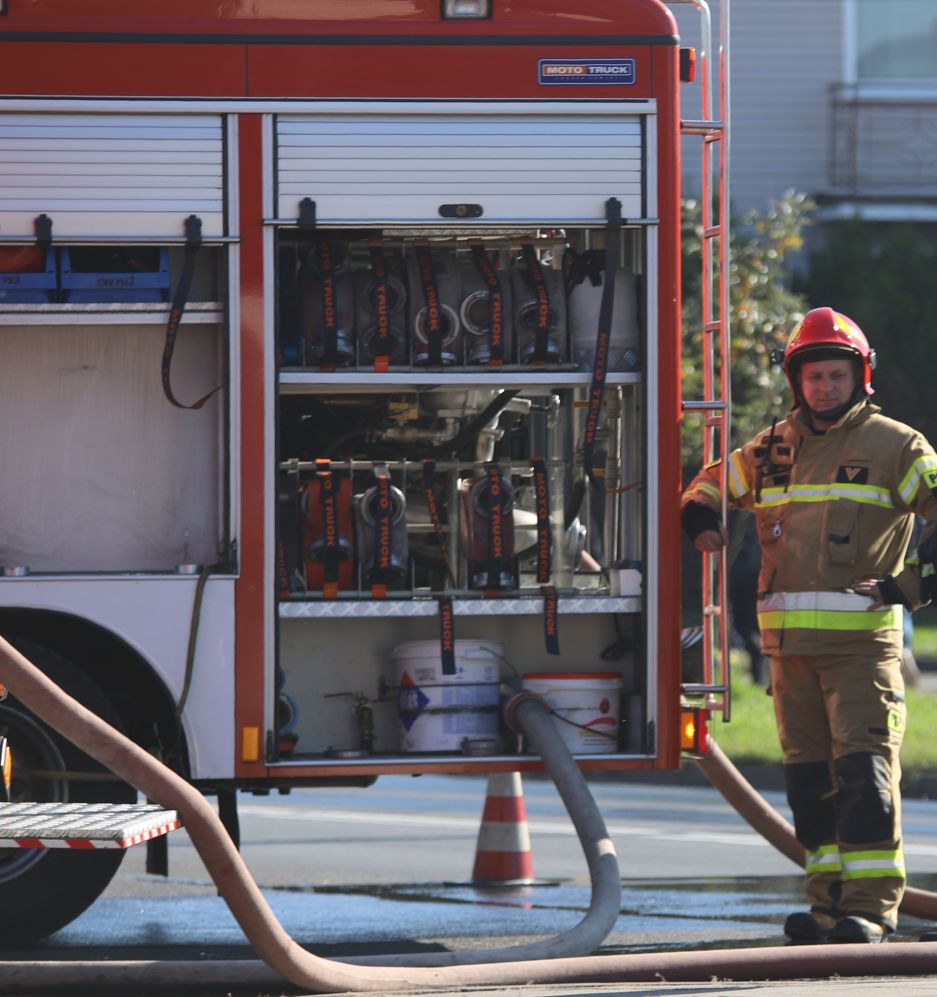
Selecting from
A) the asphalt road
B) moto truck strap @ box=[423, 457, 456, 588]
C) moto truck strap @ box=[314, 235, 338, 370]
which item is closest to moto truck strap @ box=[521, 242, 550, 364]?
moto truck strap @ box=[423, 457, 456, 588]

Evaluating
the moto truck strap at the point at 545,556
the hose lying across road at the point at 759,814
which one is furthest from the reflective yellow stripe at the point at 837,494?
the hose lying across road at the point at 759,814

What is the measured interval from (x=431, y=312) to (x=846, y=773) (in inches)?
77.6

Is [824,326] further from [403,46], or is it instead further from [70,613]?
[70,613]

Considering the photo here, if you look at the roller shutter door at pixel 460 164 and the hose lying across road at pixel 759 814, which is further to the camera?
the hose lying across road at pixel 759 814

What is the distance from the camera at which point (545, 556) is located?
6.45m

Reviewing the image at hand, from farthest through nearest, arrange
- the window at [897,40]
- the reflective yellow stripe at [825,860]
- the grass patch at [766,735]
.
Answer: the window at [897,40] → the grass patch at [766,735] → the reflective yellow stripe at [825,860]

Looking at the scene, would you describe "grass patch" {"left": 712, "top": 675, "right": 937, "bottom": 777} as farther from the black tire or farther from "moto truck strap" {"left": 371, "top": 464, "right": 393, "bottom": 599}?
the black tire

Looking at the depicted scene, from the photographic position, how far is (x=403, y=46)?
612cm

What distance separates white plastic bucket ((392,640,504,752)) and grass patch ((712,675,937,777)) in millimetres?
4596

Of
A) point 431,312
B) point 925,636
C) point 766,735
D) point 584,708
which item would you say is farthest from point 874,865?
point 925,636

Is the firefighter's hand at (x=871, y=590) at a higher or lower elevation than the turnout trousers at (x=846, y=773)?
higher

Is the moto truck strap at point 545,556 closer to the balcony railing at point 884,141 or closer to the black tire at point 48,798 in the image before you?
the black tire at point 48,798

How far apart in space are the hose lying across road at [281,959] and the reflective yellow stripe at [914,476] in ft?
4.59

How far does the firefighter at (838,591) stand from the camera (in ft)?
19.8
